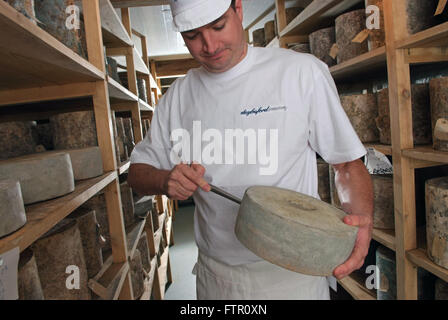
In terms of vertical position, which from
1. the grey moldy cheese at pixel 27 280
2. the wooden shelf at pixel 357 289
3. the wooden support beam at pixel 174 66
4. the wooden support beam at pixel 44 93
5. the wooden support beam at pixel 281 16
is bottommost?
the wooden shelf at pixel 357 289

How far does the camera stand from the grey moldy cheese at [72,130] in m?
1.54

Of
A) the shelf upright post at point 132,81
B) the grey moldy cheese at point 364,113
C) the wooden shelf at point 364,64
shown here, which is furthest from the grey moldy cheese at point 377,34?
the shelf upright post at point 132,81

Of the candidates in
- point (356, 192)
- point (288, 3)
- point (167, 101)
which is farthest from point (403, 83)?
point (288, 3)

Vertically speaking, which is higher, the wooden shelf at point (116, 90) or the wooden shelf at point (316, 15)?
the wooden shelf at point (316, 15)

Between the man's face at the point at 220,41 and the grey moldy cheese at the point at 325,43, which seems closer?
the man's face at the point at 220,41

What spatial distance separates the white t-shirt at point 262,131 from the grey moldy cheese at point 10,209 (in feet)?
A: 2.28

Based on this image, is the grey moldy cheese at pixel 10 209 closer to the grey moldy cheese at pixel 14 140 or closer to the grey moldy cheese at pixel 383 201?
the grey moldy cheese at pixel 14 140

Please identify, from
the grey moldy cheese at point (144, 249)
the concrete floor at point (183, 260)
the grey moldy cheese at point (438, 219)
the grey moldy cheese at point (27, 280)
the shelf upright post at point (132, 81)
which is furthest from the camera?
the concrete floor at point (183, 260)

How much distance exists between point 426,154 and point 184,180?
41.1 inches

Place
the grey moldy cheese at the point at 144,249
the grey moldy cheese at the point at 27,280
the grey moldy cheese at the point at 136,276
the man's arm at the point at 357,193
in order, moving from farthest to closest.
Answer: the grey moldy cheese at the point at 144,249 < the grey moldy cheese at the point at 136,276 < the man's arm at the point at 357,193 < the grey moldy cheese at the point at 27,280

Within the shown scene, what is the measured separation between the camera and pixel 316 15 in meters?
2.26

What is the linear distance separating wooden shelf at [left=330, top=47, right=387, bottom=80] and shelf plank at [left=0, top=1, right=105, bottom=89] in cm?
136

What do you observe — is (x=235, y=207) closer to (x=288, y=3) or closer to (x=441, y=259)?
(x=441, y=259)

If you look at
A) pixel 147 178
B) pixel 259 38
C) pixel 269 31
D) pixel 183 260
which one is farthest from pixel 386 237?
pixel 183 260
